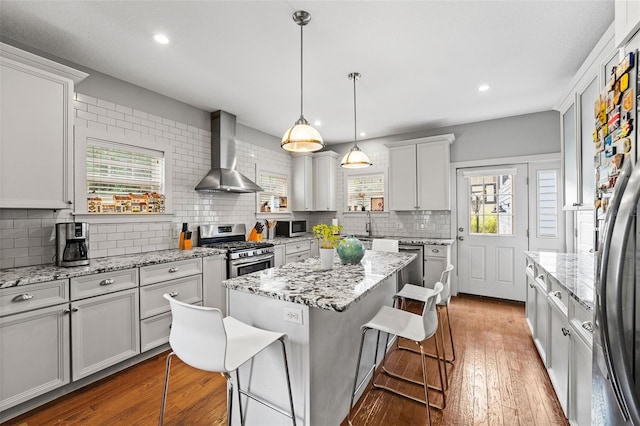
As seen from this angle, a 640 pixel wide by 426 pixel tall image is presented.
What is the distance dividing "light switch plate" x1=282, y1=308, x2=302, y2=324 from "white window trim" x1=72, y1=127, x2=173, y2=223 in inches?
93.3

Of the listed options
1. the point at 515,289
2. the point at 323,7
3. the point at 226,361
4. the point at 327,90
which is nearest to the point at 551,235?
the point at 515,289

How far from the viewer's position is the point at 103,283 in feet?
7.38

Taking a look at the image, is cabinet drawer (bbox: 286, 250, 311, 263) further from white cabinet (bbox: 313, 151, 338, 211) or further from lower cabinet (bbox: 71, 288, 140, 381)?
lower cabinet (bbox: 71, 288, 140, 381)

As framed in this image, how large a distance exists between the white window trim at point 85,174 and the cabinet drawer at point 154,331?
1.10 meters

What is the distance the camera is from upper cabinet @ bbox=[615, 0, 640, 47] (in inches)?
37.0

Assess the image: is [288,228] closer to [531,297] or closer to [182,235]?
[182,235]

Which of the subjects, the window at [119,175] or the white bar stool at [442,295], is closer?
the white bar stool at [442,295]

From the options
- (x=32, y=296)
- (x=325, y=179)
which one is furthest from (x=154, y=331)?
(x=325, y=179)

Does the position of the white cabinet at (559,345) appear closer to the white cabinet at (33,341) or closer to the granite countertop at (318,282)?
the granite countertop at (318,282)

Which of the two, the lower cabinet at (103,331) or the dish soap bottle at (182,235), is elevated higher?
the dish soap bottle at (182,235)

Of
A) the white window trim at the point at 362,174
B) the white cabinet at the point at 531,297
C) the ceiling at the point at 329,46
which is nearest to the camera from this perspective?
the ceiling at the point at 329,46

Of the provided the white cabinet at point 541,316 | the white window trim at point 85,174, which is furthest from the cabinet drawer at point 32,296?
the white cabinet at point 541,316

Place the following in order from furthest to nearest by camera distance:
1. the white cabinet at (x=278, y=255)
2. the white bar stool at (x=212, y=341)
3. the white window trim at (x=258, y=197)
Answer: the white window trim at (x=258, y=197) → the white cabinet at (x=278, y=255) → the white bar stool at (x=212, y=341)

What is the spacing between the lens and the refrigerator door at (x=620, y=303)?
0.75 m
